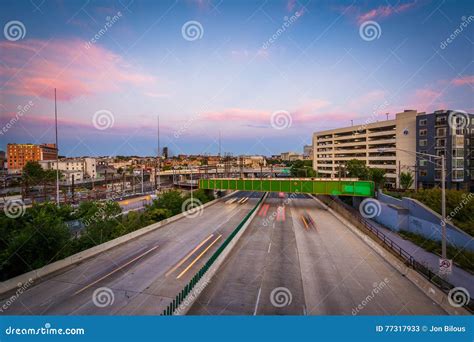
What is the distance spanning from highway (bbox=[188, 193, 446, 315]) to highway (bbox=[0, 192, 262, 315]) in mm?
1886

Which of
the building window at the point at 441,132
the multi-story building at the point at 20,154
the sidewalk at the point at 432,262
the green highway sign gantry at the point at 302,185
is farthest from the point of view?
the multi-story building at the point at 20,154

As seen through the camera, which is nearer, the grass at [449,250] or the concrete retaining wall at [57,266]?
the concrete retaining wall at [57,266]

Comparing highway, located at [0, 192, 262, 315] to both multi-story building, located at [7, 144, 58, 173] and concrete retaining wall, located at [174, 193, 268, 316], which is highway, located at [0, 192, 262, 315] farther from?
multi-story building, located at [7, 144, 58, 173]

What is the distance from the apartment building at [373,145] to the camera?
150 ft

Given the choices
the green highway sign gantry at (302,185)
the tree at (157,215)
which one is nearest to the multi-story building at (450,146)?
the green highway sign gantry at (302,185)

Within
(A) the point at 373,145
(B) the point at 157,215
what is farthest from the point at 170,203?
(A) the point at 373,145

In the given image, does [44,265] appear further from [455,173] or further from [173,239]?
[455,173]

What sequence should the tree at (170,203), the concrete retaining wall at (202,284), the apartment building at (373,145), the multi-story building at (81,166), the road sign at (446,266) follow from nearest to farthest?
the road sign at (446,266) → the concrete retaining wall at (202,284) → the tree at (170,203) → the apartment building at (373,145) → the multi-story building at (81,166)

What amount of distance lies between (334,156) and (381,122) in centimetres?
1745

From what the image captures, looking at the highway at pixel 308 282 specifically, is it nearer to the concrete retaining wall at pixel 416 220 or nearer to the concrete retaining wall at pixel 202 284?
the concrete retaining wall at pixel 202 284

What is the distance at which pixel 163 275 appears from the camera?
11.9 m

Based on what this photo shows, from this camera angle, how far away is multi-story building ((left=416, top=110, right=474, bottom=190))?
35.6 m

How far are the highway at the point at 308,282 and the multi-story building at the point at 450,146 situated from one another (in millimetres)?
29619

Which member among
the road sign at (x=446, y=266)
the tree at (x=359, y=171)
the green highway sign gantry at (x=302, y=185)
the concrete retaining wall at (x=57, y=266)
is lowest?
the concrete retaining wall at (x=57, y=266)
